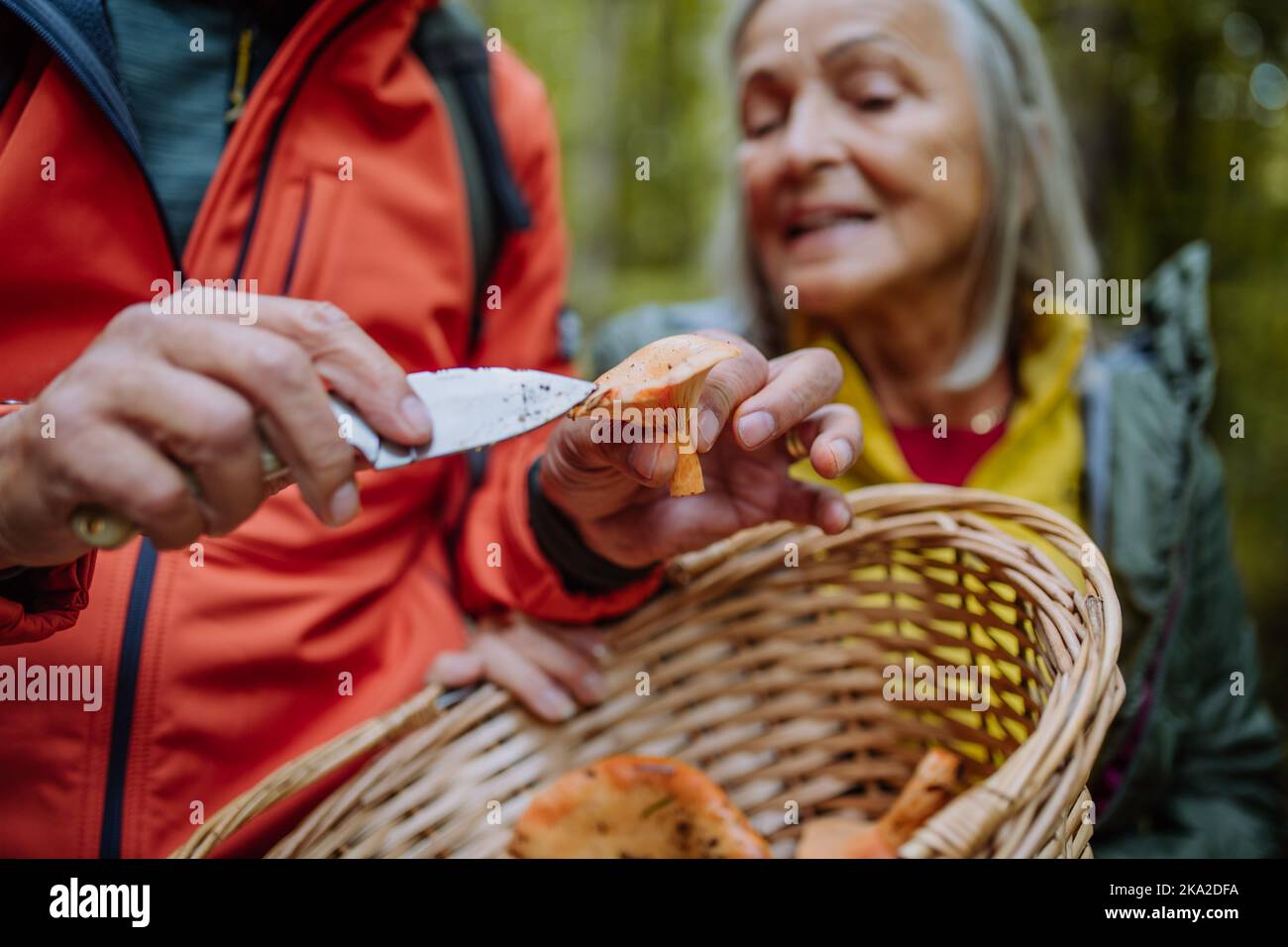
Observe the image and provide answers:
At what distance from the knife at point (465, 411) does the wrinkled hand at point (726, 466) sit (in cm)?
7

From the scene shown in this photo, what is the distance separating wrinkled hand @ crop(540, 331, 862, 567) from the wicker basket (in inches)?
5.4

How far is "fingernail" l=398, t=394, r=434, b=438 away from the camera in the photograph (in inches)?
26.8

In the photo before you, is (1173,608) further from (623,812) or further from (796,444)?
(623,812)

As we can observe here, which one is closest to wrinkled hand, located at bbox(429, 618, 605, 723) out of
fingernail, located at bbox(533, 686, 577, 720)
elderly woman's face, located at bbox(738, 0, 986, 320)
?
fingernail, located at bbox(533, 686, 577, 720)

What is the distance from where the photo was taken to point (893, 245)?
1383 millimetres

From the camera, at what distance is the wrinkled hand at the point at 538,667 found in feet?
3.76

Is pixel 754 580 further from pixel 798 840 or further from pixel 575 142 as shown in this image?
pixel 575 142

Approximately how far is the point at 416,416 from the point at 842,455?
39 cm

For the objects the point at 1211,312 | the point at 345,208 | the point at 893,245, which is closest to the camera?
the point at 345,208

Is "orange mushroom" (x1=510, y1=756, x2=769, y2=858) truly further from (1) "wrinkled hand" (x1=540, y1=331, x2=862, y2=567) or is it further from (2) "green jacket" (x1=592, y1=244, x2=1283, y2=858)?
(2) "green jacket" (x1=592, y1=244, x2=1283, y2=858)

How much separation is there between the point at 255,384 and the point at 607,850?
0.73m

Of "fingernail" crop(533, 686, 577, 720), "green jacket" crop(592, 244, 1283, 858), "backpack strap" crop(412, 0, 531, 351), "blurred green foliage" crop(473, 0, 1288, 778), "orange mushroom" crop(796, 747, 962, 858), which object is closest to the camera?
"orange mushroom" crop(796, 747, 962, 858)

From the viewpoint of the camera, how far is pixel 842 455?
826 mm
